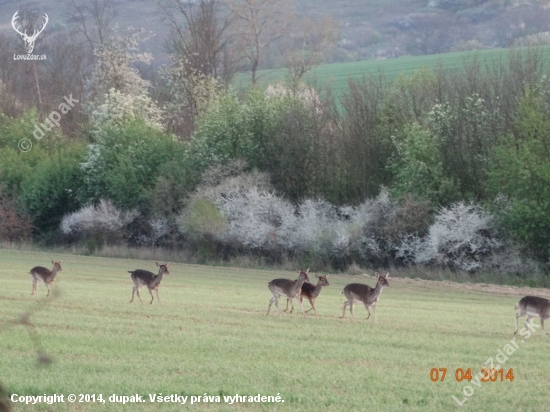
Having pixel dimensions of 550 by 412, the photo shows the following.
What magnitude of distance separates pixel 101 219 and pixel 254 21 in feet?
109

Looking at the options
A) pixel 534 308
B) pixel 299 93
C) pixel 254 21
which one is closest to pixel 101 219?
pixel 299 93

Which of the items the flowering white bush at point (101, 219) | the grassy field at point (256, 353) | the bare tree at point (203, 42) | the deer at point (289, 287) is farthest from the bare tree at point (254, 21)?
the deer at point (289, 287)

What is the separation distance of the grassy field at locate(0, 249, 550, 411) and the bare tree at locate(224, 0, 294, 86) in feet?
198

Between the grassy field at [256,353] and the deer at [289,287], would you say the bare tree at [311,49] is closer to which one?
the grassy field at [256,353]

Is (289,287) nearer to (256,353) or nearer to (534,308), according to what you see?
(256,353)

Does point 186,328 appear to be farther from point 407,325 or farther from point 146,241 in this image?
point 146,241

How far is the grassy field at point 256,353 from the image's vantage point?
40.4 ft

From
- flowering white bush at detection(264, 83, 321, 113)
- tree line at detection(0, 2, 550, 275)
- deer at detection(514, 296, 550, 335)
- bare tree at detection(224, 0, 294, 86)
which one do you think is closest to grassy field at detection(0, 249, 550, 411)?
deer at detection(514, 296, 550, 335)

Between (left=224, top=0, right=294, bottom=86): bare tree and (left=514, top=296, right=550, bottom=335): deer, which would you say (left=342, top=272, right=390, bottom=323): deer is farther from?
A: (left=224, top=0, right=294, bottom=86): bare tree

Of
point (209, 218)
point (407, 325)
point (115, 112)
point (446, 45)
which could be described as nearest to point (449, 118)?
point (209, 218)

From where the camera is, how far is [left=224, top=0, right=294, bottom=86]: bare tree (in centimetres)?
8456

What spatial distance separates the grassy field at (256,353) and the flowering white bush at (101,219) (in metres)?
31.7

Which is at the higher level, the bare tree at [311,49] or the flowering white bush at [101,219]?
the bare tree at [311,49]

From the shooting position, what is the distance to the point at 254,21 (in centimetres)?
8506
